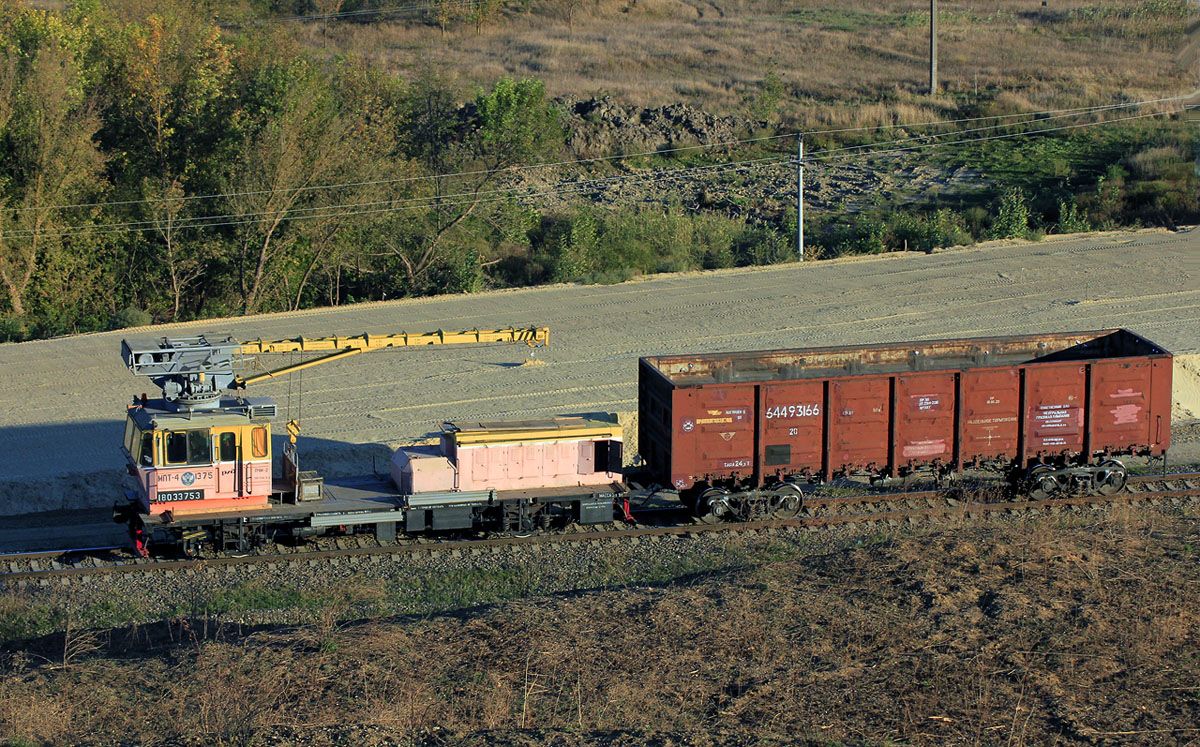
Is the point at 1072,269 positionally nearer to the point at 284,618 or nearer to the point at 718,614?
the point at 718,614

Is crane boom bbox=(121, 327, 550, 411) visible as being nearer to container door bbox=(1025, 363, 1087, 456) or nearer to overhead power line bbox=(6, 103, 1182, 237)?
container door bbox=(1025, 363, 1087, 456)

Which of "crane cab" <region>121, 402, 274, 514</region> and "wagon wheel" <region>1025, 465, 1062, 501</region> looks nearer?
"crane cab" <region>121, 402, 274, 514</region>

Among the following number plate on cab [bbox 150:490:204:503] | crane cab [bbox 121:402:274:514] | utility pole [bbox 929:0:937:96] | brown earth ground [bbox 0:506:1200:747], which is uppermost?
utility pole [bbox 929:0:937:96]

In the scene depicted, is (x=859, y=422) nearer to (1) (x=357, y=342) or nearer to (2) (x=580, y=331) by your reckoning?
(1) (x=357, y=342)

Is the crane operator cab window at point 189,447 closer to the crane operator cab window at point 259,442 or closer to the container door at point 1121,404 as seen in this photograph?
the crane operator cab window at point 259,442

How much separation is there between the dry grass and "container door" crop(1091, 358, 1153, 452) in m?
42.5

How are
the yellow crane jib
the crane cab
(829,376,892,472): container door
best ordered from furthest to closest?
the yellow crane jib, (829,376,892,472): container door, the crane cab

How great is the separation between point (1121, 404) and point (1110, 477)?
4.95 feet

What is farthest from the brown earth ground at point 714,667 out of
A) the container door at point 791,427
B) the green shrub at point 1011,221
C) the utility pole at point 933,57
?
A: the utility pole at point 933,57

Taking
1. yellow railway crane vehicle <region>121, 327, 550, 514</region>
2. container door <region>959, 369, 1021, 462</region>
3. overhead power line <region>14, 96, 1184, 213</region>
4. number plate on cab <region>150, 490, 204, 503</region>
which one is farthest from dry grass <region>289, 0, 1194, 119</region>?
number plate on cab <region>150, 490, 204, 503</region>

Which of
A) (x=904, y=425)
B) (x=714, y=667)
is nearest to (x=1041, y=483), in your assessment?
(x=904, y=425)

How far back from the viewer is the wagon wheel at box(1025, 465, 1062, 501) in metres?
22.8

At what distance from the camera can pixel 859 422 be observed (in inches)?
861

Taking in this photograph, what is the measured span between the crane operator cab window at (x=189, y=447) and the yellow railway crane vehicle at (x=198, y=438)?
16 mm
